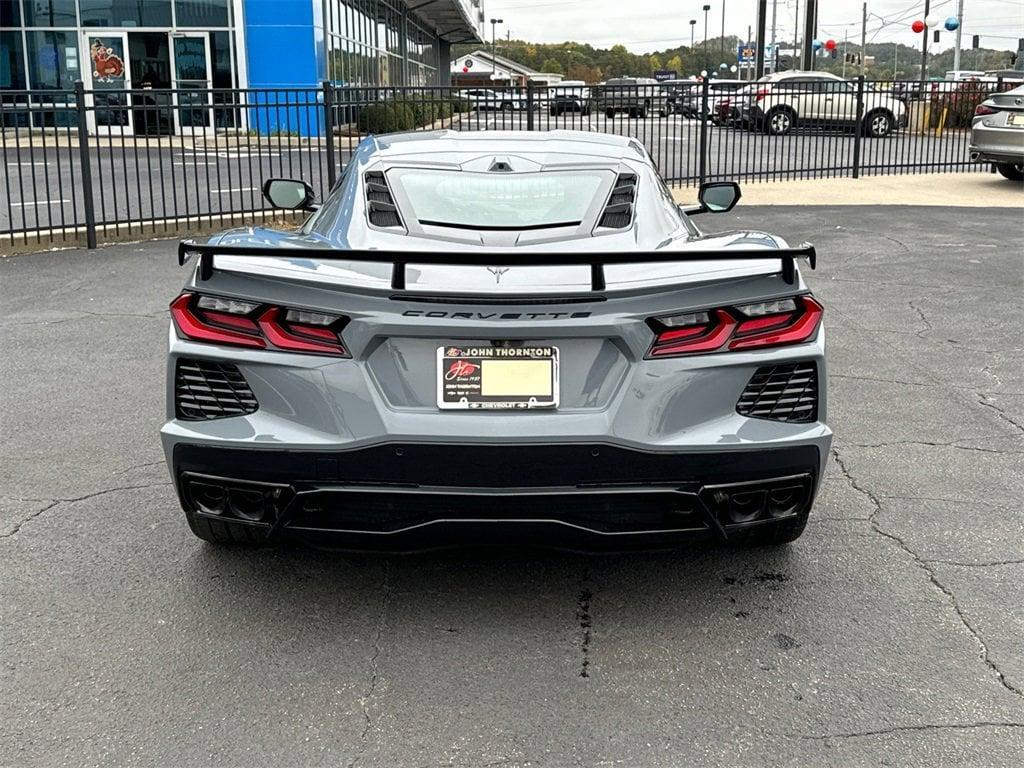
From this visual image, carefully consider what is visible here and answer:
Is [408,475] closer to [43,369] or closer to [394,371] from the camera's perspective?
[394,371]

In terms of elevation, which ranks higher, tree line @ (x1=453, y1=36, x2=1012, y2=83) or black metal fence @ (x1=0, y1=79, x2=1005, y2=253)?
tree line @ (x1=453, y1=36, x2=1012, y2=83)

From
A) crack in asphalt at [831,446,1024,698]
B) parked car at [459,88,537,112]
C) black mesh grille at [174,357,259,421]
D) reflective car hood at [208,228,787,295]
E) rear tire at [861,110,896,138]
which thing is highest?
parked car at [459,88,537,112]

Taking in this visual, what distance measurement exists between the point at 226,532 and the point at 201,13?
92.2ft

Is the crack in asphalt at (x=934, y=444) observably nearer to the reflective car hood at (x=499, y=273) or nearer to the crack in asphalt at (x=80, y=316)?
the reflective car hood at (x=499, y=273)

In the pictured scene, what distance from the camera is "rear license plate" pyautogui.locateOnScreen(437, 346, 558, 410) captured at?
3295mm

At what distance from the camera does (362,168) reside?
15.1 feet

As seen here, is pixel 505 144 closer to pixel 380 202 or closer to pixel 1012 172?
pixel 380 202

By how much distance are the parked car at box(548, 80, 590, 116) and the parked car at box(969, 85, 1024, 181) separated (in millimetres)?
6140

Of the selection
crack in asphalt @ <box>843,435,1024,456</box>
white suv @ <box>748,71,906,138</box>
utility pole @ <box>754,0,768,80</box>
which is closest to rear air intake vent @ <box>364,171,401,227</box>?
crack in asphalt @ <box>843,435,1024,456</box>

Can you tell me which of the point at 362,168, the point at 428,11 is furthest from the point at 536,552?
the point at 428,11

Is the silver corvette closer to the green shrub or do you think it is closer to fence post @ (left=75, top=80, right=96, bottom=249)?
fence post @ (left=75, top=80, right=96, bottom=249)

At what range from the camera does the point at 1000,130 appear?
17.3 m

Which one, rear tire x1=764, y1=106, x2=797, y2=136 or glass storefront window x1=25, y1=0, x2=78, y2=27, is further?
glass storefront window x1=25, y1=0, x2=78, y2=27

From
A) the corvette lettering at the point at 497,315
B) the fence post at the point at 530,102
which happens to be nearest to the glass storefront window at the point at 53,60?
the fence post at the point at 530,102
